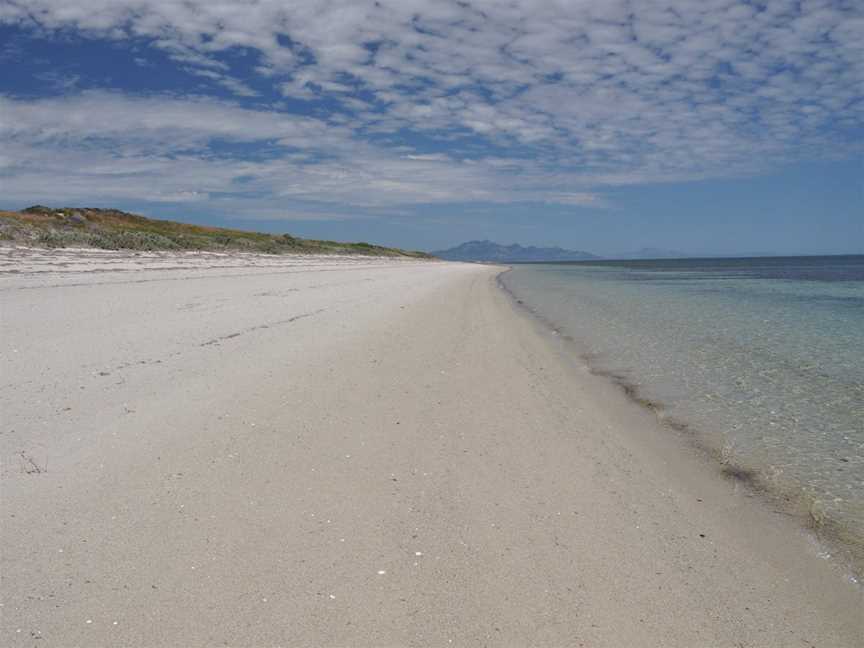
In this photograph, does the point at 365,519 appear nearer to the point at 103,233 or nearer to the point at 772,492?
the point at 772,492

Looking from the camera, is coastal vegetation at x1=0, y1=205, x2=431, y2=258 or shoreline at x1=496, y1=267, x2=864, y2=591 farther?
coastal vegetation at x1=0, y1=205, x2=431, y2=258

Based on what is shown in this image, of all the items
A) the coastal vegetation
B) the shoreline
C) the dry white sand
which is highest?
the coastal vegetation

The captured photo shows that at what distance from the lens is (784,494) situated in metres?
4.59

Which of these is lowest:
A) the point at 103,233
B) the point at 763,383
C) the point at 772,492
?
the point at 772,492

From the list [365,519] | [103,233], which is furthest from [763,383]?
[103,233]

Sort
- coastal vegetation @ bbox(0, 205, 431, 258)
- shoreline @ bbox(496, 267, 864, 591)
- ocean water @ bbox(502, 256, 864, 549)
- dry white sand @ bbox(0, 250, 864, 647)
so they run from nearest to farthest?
dry white sand @ bbox(0, 250, 864, 647) < shoreline @ bbox(496, 267, 864, 591) < ocean water @ bbox(502, 256, 864, 549) < coastal vegetation @ bbox(0, 205, 431, 258)

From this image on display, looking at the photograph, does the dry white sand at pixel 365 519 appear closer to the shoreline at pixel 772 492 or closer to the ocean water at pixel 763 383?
the shoreline at pixel 772 492

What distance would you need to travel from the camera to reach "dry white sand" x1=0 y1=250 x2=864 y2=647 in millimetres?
2736

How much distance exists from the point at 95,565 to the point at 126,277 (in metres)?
17.5

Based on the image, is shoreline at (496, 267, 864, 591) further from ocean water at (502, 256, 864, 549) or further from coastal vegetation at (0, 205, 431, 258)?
coastal vegetation at (0, 205, 431, 258)

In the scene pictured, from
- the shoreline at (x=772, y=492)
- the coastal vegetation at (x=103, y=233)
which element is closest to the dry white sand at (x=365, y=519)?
the shoreline at (x=772, y=492)

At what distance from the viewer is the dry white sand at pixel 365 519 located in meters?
2.74

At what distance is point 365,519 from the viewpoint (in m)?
3.68

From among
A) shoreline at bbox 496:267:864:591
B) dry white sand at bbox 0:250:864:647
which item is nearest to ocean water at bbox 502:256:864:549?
shoreline at bbox 496:267:864:591
